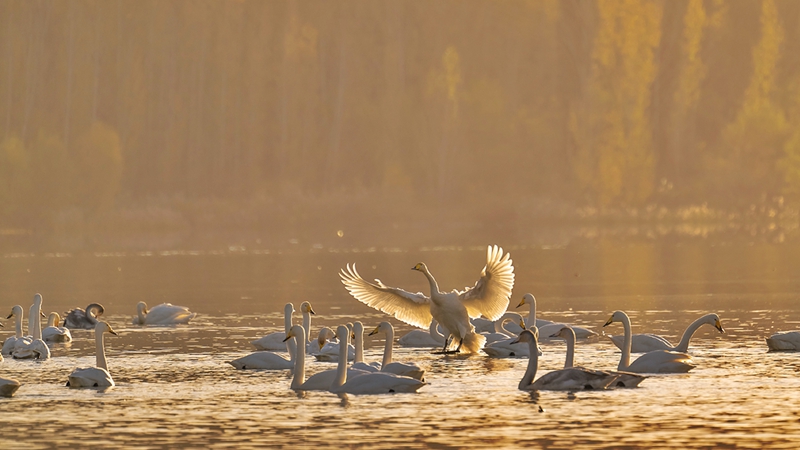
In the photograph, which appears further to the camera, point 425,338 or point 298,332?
point 425,338

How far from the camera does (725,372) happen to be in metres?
20.4

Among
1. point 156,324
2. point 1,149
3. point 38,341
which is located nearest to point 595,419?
point 38,341

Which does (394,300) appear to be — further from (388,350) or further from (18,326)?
(18,326)

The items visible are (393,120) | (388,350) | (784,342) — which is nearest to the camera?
(388,350)

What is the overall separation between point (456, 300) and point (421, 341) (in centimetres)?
191

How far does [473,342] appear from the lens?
24.6m

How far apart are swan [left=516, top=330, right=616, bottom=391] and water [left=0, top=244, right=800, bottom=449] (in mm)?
266

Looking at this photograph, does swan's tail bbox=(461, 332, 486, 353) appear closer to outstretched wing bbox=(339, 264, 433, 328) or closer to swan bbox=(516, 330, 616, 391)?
outstretched wing bbox=(339, 264, 433, 328)

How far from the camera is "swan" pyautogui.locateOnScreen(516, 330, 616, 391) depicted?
61.8 feet

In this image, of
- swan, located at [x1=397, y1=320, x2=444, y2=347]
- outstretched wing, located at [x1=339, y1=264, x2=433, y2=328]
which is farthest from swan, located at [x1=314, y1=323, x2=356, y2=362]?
swan, located at [x1=397, y1=320, x2=444, y2=347]

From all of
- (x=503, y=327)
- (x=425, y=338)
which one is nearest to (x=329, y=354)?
(x=425, y=338)

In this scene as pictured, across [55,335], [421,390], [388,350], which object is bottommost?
[421,390]

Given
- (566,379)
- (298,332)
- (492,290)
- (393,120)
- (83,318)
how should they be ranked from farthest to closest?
(393,120)
(83,318)
(492,290)
(298,332)
(566,379)

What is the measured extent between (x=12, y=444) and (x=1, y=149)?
74.1 metres
